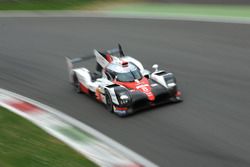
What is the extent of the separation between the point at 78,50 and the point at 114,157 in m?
10.4

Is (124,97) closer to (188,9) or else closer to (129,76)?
(129,76)

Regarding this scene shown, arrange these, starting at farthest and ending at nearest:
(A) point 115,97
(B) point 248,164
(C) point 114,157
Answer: (A) point 115,97 < (C) point 114,157 < (B) point 248,164

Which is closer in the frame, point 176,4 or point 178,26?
point 178,26

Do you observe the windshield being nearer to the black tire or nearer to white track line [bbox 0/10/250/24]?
the black tire

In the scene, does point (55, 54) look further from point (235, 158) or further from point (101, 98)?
point (235, 158)

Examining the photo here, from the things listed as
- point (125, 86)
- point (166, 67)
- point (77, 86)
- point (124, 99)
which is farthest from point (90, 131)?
point (166, 67)

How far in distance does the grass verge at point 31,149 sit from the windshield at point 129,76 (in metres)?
2.82

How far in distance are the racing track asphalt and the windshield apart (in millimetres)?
920

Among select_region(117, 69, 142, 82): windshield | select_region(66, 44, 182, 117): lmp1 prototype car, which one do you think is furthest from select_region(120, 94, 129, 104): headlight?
select_region(117, 69, 142, 82): windshield

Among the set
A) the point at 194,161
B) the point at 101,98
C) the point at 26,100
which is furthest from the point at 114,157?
the point at 26,100

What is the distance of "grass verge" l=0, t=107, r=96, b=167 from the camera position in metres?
9.17

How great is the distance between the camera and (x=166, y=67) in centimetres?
1669

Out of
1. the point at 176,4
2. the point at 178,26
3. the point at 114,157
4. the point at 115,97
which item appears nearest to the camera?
the point at 114,157

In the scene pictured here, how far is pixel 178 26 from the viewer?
857 inches
